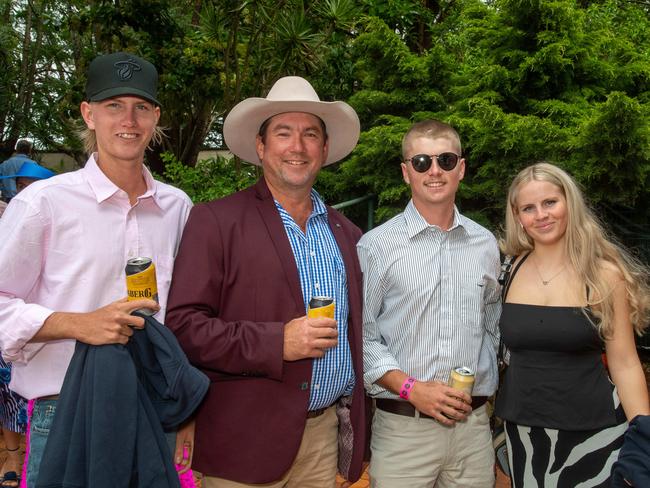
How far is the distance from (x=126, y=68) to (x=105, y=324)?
1162 mm

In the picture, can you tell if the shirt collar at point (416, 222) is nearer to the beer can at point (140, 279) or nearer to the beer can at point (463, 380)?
the beer can at point (463, 380)

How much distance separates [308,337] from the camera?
98.0 inches

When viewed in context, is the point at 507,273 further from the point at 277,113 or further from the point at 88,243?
the point at 88,243

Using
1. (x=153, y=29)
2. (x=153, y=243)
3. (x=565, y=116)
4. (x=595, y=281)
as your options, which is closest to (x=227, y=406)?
(x=153, y=243)

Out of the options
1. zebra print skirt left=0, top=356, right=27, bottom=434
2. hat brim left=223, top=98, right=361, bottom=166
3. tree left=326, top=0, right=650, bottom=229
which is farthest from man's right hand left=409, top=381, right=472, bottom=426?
tree left=326, top=0, right=650, bottom=229

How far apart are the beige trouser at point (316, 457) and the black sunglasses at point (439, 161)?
49.7 inches

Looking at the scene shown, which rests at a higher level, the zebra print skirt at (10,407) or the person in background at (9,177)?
the person in background at (9,177)

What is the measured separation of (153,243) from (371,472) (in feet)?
5.12

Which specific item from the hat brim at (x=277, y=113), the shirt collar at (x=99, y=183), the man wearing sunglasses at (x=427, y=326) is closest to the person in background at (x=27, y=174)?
the hat brim at (x=277, y=113)

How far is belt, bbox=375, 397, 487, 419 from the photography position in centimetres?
304

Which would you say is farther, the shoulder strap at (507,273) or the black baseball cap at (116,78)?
the shoulder strap at (507,273)

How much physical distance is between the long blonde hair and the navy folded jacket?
1.87m

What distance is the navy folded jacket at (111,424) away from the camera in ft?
7.01

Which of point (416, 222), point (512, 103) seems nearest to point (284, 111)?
point (416, 222)
